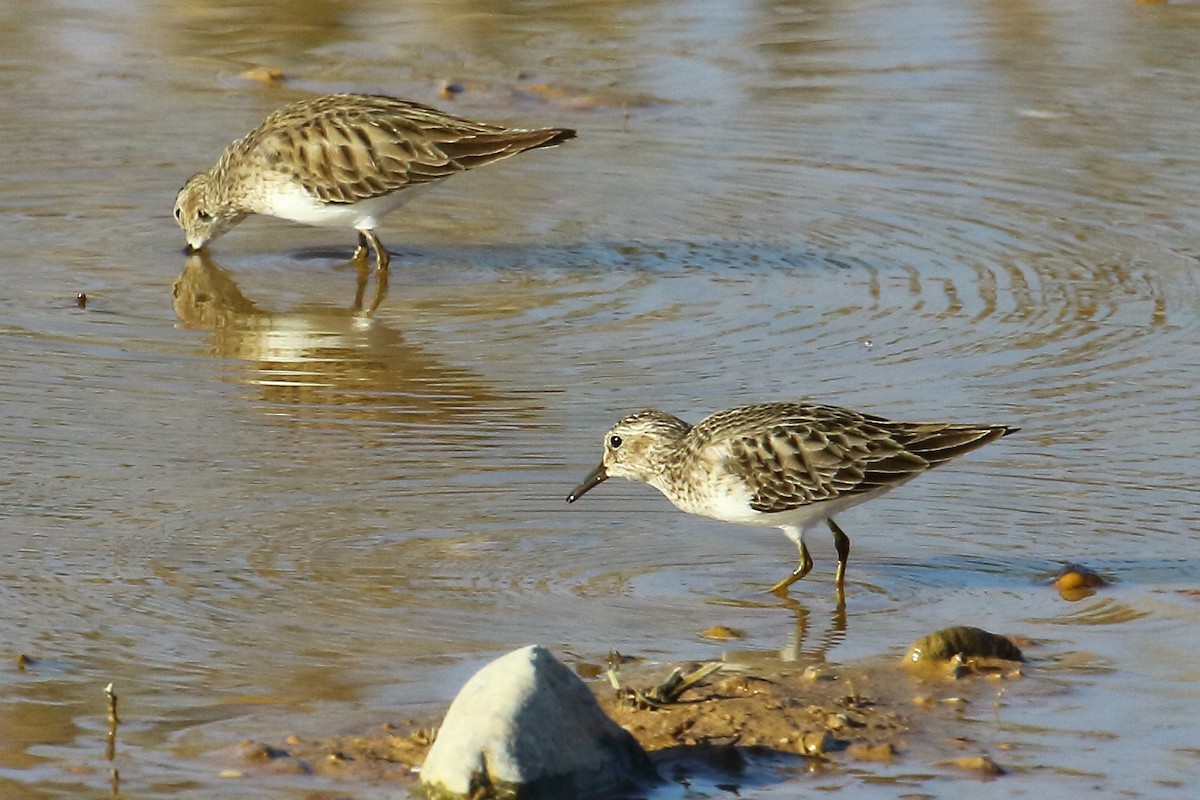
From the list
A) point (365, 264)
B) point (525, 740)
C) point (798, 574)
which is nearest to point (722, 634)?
point (798, 574)

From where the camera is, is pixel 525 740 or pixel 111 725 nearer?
pixel 525 740

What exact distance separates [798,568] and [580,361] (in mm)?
2476

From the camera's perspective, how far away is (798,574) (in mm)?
8109

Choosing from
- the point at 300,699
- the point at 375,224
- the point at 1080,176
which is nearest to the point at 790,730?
the point at 300,699

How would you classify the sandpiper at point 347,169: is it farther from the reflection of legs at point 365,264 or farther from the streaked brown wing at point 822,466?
the streaked brown wing at point 822,466

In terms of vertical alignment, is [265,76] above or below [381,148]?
below

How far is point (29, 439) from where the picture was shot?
9.28 metres

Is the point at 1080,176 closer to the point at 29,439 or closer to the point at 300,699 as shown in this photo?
the point at 29,439

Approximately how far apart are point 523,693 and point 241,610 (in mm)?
1804

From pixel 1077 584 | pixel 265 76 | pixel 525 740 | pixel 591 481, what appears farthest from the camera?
pixel 265 76

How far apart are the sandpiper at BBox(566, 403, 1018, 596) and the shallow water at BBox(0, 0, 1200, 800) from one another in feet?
0.79

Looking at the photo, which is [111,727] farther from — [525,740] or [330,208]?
[330,208]

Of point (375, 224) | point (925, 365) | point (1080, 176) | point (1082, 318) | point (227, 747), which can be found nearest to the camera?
point (227, 747)

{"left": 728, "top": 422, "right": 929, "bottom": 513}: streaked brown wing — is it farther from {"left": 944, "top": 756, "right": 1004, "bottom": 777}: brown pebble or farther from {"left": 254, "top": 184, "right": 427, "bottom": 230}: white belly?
{"left": 254, "top": 184, "right": 427, "bottom": 230}: white belly
